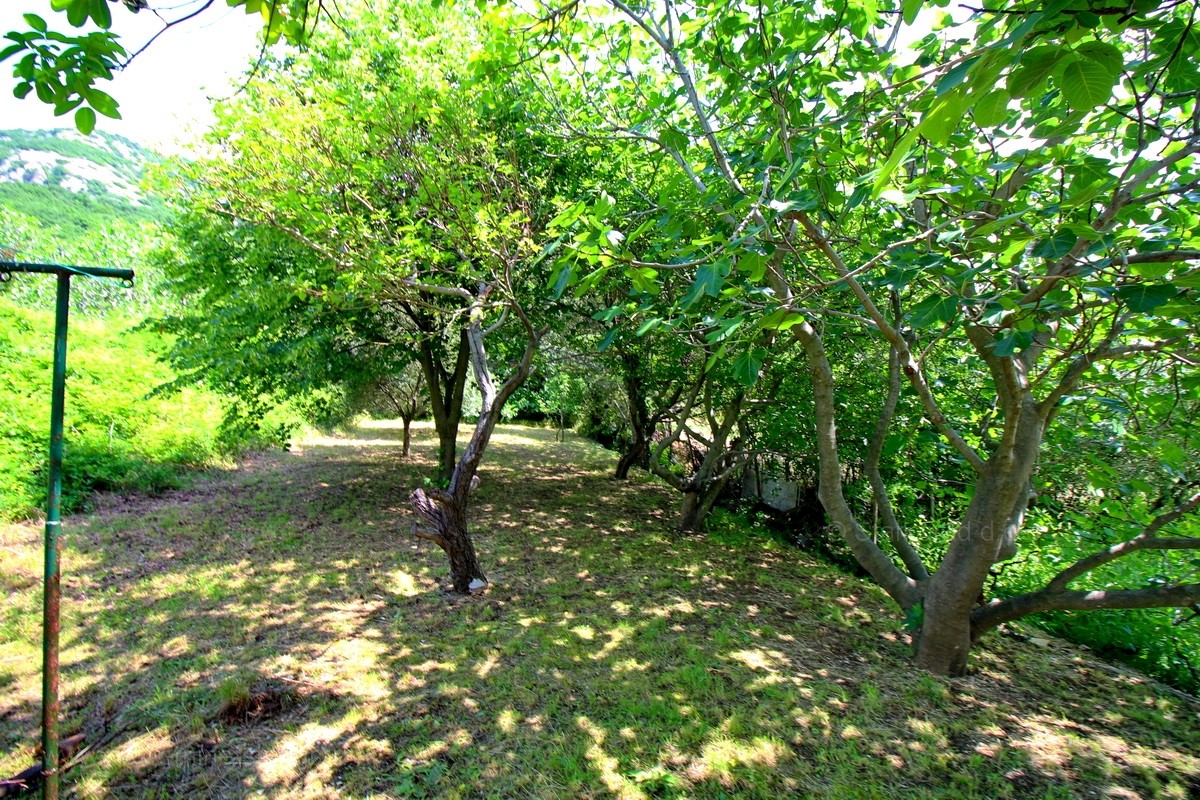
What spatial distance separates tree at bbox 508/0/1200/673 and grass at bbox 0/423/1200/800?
2.27 ft

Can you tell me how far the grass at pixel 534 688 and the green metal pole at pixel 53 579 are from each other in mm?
249

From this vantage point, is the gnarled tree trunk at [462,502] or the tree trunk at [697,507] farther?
the tree trunk at [697,507]

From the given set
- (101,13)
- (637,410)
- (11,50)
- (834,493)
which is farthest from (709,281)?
(637,410)

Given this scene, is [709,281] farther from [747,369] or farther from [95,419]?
[95,419]

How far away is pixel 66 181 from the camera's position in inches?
1428

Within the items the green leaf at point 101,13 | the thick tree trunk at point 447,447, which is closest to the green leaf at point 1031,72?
the green leaf at point 101,13

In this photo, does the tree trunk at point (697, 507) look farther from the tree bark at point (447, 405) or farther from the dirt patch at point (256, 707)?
the dirt patch at point (256, 707)

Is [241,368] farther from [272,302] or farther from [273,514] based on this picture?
[273,514]

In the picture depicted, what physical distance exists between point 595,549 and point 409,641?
2522 mm

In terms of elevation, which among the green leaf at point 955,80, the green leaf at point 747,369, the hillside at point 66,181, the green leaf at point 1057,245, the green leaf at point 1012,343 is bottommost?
the green leaf at point 747,369

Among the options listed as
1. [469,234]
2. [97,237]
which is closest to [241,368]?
[469,234]

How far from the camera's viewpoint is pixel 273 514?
6867 mm

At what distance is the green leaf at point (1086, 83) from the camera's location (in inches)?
37.4

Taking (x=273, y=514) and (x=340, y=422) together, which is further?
(x=340, y=422)
